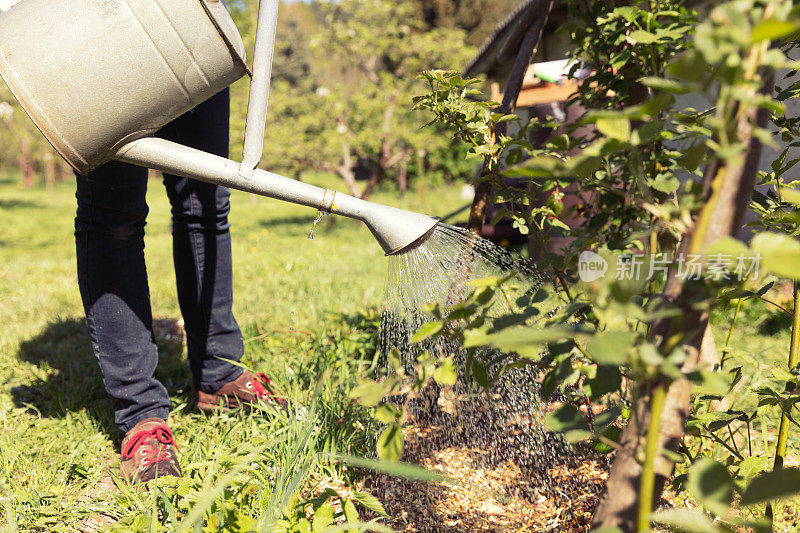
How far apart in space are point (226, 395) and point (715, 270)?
1.49m

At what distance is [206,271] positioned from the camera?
1764 millimetres

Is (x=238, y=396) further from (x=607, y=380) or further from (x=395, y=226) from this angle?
(x=607, y=380)

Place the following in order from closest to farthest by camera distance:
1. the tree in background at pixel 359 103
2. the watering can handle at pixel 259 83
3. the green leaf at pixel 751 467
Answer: the green leaf at pixel 751 467
the watering can handle at pixel 259 83
the tree in background at pixel 359 103

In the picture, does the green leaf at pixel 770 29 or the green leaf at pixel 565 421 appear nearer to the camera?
the green leaf at pixel 770 29

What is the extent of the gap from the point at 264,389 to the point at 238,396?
8 cm

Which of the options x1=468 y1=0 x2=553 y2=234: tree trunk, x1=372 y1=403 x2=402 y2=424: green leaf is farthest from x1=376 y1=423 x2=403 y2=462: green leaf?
x1=468 y1=0 x2=553 y2=234: tree trunk

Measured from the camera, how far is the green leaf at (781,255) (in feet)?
1.51

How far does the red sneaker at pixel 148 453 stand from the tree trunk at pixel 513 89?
0.92m

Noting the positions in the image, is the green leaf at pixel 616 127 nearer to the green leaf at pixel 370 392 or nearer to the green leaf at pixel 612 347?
the green leaf at pixel 612 347

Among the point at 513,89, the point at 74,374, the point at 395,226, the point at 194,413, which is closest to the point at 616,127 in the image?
the point at 395,226

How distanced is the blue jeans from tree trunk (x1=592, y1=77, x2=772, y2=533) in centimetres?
122

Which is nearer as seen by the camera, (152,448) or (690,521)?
(690,521)

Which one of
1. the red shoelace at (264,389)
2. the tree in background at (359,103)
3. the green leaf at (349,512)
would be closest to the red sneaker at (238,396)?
the red shoelace at (264,389)

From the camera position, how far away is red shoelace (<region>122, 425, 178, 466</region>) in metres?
1.41
